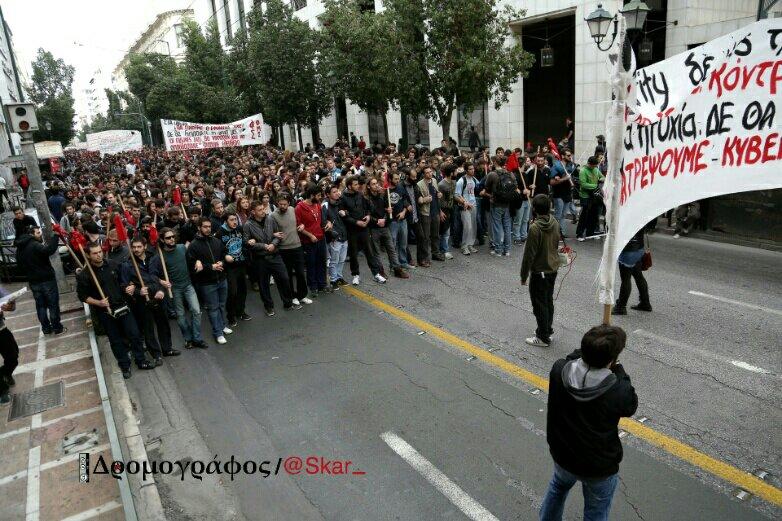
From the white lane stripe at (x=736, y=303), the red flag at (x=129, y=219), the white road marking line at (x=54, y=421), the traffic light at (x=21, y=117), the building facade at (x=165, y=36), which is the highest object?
the building facade at (x=165, y=36)

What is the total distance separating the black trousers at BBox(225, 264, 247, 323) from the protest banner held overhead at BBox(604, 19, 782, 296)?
5.57 metres

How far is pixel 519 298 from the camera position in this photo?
27.1 feet

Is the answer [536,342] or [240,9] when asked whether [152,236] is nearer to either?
[536,342]

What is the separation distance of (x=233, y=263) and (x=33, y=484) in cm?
372

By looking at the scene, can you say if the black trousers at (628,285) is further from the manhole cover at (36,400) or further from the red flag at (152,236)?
the manhole cover at (36,400)

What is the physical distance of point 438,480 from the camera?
173 inches

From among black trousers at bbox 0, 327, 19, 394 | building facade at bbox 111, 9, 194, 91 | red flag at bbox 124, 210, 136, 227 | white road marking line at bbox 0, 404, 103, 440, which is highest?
building facade at bbox 111, 9, 194, 91

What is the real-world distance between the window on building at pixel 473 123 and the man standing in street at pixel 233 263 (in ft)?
57.3

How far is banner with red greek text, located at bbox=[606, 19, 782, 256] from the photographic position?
3307 mm

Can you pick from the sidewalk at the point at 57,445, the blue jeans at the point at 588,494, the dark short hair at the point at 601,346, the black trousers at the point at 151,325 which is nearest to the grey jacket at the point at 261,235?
the black trousers at the point at 151,325

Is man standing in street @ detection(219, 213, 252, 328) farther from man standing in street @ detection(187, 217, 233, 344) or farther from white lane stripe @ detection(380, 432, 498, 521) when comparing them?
white lane stripe @ detection(380, 432, 498, 521)

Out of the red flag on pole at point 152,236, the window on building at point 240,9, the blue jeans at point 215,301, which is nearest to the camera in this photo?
the blue jeans at point 215,301

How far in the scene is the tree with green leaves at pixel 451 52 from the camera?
1608 centimetres

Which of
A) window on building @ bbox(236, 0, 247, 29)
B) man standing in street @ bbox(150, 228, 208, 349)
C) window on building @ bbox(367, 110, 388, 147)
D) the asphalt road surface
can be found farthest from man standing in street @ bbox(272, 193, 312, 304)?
window on building @ bbox(236, 0, 247, 29)
